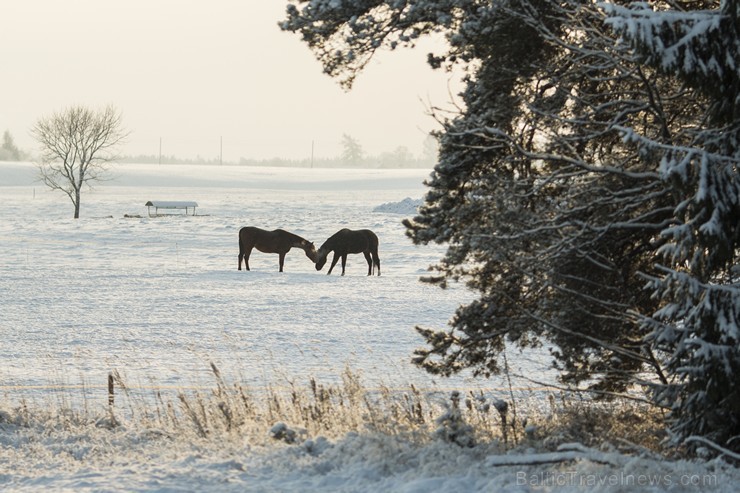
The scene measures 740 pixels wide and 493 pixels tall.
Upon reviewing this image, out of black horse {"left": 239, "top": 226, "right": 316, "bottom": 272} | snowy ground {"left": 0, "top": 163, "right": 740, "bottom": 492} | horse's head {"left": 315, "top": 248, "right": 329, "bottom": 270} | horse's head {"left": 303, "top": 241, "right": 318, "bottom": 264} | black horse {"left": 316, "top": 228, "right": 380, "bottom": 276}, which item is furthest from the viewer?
horse's head {"left": 303, "top": 241, "right": 318, "bottom": 264}

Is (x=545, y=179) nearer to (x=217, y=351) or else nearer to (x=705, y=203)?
(x=705, y=203)

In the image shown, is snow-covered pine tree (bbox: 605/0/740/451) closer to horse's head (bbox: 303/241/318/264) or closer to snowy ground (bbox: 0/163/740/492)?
snowy ground (bbox: 0/163/740/492)

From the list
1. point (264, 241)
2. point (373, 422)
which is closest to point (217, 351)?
point (373, 422)

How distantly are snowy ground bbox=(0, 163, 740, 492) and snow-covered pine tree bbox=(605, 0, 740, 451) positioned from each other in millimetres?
581

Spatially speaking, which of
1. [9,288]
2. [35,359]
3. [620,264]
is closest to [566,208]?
[620,264]

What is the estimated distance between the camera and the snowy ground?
6406mm

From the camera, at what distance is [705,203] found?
5914 millimetres

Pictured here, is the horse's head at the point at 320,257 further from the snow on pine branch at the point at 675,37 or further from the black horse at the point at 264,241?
the snow on pine branch at the point at 675,37

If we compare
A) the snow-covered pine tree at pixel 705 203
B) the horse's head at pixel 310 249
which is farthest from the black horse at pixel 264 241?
the snow-covered pine tree at pixel 705 203

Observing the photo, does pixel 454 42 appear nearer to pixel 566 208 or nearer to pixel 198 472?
pixel 566 208

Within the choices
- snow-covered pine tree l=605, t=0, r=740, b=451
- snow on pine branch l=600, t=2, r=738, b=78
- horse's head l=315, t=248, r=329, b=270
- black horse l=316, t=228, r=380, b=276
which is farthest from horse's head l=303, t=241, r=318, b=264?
snow on pine branch l=600, t=2, r=738, b=78

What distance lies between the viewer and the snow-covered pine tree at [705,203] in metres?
5.89

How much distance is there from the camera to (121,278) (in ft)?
91.1

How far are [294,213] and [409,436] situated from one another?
6175cm
